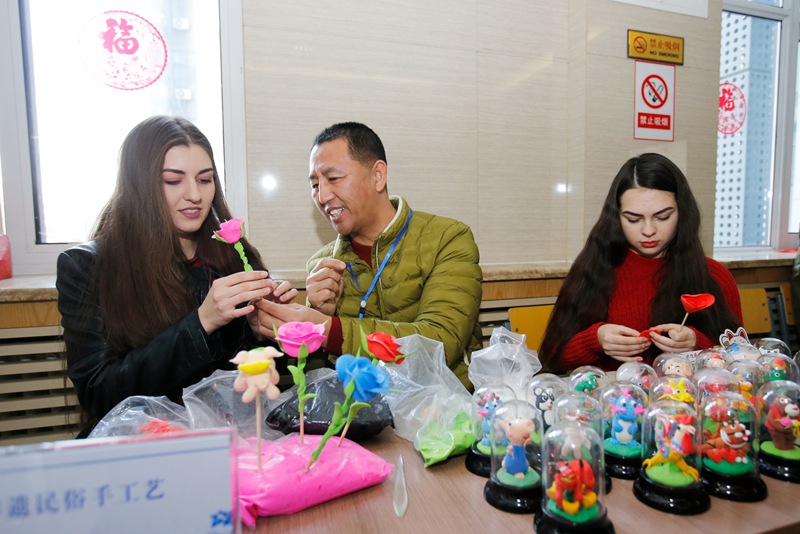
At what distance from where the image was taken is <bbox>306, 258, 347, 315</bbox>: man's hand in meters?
1.52

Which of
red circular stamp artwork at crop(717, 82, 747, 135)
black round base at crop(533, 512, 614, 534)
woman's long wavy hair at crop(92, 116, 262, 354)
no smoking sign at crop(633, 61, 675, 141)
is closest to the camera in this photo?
black round base at crop(533, 512, 614, 534)

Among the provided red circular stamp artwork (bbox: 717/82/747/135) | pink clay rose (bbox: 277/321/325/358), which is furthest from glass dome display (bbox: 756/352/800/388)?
red circular stamp artwork (bbox: 717/82/747/135)

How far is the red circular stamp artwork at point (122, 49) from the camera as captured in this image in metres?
2.23

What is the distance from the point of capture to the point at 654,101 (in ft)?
9.59

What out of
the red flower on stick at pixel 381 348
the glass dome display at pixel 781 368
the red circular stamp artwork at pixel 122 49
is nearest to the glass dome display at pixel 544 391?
the red flower on stick at pixel 381 348

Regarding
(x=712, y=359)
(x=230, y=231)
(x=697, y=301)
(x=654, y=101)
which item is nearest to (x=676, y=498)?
(x=712, y=359)

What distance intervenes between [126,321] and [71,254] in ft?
0.88

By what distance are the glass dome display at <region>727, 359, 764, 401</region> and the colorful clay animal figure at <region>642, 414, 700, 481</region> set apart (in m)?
0.28

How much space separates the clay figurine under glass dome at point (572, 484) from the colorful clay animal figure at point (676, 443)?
5.0 inches

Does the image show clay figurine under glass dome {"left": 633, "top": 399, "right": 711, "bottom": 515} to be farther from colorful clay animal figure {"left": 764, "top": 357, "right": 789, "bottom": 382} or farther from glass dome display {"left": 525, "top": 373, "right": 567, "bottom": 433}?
colorful clay animal figure {"left": 764, "top": 357, "right": 789, "bottom": 382}

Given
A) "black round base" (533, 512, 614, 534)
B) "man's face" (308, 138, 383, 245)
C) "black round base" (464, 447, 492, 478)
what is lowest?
"black round base" (464, 447, 492, 478)

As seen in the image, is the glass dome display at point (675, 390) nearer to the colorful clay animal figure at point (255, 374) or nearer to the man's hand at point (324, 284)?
the colorful clay animal figure at point (255, 374)

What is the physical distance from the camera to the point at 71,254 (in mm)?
1336

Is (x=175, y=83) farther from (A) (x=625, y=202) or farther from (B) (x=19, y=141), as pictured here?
(A) (x=625, y=202)
